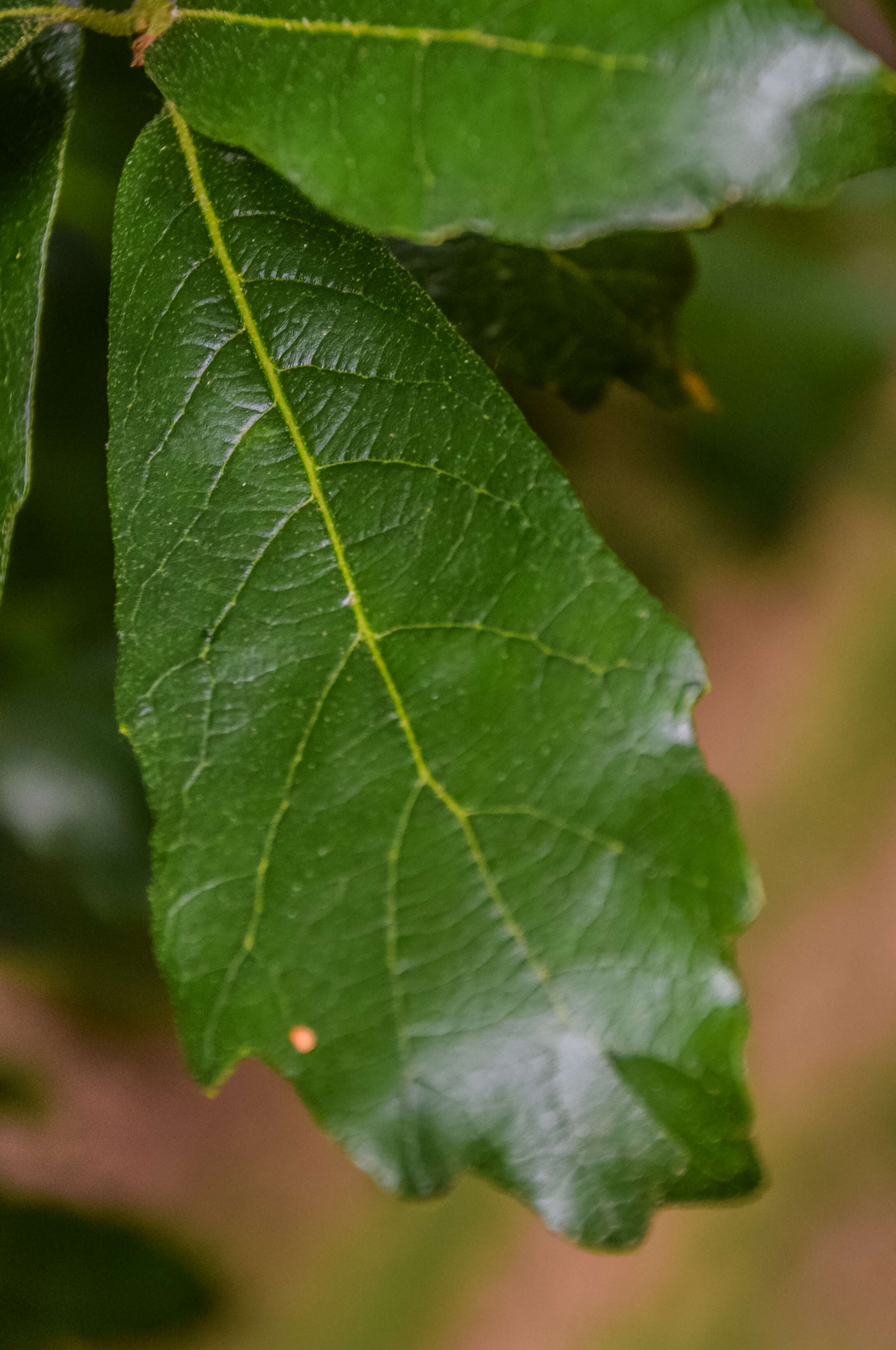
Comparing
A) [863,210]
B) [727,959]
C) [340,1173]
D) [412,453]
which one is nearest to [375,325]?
[412,453]

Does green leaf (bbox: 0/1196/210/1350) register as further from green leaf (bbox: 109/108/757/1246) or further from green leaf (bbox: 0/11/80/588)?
green leaf (bbox: 0/11/80/588)

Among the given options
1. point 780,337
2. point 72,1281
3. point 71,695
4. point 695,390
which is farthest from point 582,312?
point 72,1281

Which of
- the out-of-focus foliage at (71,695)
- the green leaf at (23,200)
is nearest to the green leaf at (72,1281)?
the out-of-focus foliage at (71,695)

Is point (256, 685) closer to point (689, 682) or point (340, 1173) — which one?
point (689, 682)

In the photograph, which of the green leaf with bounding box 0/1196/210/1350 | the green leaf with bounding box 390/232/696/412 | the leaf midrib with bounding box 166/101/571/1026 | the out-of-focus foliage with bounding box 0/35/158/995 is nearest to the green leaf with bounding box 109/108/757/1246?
the leaf midrib with bounding box 166/101/571/1026

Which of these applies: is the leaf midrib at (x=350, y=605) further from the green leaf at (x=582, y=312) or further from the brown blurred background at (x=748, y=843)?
the brown blurred background at (x=748, y=843)
